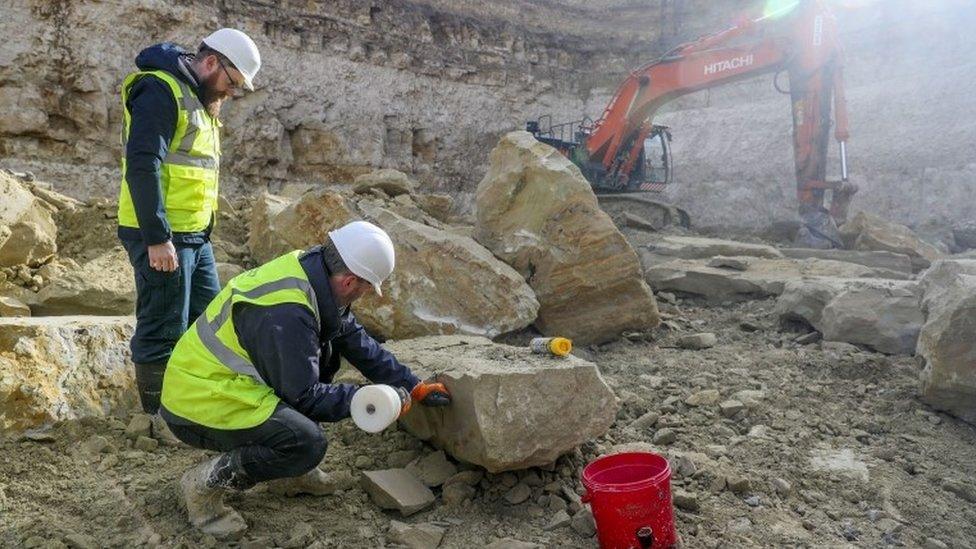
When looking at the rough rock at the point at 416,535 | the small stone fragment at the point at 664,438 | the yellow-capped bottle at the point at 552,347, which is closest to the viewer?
the rough rock at the point at 416,535

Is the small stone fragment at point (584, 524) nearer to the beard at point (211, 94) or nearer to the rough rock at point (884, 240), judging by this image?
the beard at point (211, 94)

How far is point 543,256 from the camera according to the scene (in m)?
5.17

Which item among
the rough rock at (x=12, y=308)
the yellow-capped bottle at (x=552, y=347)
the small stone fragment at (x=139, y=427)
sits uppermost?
the rough rock at (x=12, y=308)

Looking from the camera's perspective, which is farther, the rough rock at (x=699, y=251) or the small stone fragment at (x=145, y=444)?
the rough rock at (x=699, y=251)

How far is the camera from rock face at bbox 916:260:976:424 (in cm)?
364

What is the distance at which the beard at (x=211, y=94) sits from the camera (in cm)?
316

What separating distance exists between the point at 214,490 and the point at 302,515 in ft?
1.15

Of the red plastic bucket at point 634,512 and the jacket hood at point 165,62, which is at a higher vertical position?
the jacket hood at point 165,62

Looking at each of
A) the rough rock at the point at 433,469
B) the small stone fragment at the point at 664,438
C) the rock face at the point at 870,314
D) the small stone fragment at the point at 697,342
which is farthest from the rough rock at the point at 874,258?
the rough rock at the point at 433,469

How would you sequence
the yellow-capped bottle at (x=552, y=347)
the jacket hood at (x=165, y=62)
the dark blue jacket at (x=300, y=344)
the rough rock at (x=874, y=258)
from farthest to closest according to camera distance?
the rough rock at (x=874, y=258) < the yellow-capped bottle at (x=552, y=347) < the jacket hood at (x=165, y=62) < the dark blue jacket at (x=300, y=344)

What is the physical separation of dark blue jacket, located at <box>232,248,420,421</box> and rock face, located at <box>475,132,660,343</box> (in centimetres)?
249

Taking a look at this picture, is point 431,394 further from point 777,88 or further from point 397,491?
point 777,88

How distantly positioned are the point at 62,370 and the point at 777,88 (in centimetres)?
762

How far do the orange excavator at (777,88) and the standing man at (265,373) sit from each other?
7.30 metres
